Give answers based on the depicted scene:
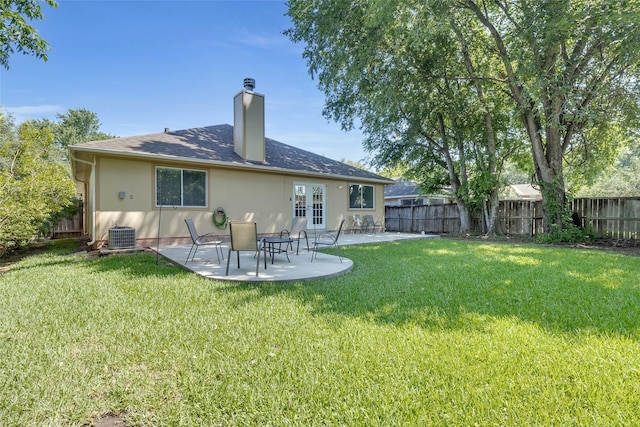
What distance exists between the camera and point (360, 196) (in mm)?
13227

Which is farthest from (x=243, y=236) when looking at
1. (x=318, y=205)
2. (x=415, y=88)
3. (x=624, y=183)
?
(x=624, y=183)

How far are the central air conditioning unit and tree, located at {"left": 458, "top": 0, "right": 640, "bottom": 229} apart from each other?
10718 millimetres

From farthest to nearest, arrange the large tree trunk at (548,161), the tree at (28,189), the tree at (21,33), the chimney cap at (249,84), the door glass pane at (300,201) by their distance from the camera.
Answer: the door glass pane at (300,201), the chimney cap at (249,84), the large tree trunk at (548,161), the tree at (28,189), the tree at (21,33)

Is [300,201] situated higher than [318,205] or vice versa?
[300,201]

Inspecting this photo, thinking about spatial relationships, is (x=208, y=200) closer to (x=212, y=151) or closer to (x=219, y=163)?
(x=219, y=163)

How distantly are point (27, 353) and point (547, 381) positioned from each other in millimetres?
3750

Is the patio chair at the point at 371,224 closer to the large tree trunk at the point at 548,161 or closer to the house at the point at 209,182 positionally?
the house at the point at 209,182

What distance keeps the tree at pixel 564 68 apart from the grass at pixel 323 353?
Answer: 618cm

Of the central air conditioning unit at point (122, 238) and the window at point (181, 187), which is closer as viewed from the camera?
the central air conditioning unit at point (122, 238)

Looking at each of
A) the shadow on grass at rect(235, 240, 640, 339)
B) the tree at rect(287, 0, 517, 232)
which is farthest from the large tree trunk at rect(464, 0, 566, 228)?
the shadow on grass at rect(235, 240, 640, 339)

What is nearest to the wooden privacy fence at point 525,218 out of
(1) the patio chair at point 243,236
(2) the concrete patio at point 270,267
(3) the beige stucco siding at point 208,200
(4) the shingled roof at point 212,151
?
(4) the shingled roof at point 212,151

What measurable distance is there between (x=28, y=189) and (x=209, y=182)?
13.5ft

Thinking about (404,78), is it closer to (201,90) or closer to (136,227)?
(201,90)

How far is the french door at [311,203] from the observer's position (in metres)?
11.1
